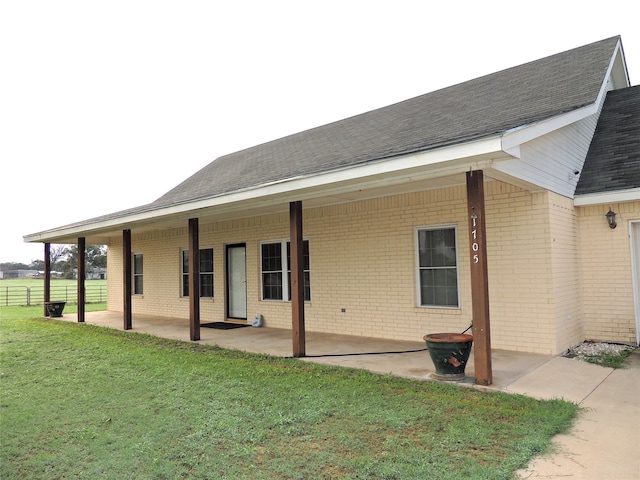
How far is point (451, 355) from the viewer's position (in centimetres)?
537

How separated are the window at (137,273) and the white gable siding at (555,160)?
43.5 feet

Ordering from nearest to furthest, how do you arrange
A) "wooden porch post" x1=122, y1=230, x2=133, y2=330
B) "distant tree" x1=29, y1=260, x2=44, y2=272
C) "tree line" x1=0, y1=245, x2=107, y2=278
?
"wooden porch post" x1=122, y1=230, x2=133, y2=330 < "tree line" x1=0, y1=245, x2=107, y2=278 < "distant tree" x1=29, y1=260, x2=44, y2=272

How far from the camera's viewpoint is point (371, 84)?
24.6 meters

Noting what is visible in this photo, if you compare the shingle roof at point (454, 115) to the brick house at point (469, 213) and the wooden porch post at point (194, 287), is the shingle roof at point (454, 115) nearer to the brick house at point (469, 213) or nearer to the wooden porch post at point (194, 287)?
the brick house at point (469, 213)

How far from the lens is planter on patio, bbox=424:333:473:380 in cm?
535

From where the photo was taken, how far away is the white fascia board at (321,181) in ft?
15.1

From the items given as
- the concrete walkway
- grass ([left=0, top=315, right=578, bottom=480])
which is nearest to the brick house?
the concrete walkway

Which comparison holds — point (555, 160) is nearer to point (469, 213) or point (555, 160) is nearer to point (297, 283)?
point (469, 213)

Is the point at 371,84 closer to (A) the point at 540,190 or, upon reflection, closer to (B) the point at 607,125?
(B) the point at 607,125

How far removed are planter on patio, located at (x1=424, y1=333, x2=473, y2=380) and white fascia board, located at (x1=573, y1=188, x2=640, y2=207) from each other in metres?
4.20

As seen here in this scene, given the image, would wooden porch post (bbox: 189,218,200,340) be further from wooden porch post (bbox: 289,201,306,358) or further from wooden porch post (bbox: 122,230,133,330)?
wooden porch post (bbox: 122,230,133,330)

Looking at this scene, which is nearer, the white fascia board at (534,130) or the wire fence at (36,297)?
the white fascia board at (534,130)

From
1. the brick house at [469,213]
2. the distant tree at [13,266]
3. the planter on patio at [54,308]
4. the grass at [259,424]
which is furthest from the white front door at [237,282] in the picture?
the distant tree at [13,266]

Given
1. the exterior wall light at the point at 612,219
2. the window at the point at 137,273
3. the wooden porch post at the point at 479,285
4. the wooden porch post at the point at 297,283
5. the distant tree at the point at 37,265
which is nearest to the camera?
the wooden porch post at the point at 479,285
